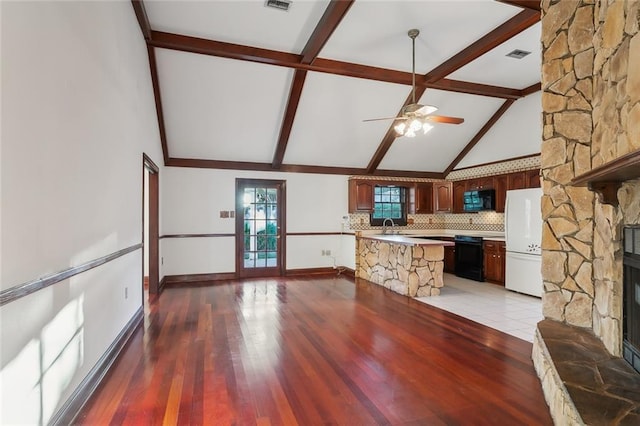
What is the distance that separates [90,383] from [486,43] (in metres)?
5.56

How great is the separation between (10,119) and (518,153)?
285 inches

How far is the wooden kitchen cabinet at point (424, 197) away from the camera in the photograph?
7.99 metres

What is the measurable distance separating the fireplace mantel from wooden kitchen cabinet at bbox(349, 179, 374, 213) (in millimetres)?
5275

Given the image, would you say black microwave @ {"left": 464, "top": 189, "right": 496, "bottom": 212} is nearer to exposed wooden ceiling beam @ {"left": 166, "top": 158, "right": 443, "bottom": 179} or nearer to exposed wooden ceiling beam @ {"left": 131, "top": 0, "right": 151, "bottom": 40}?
exposed wooden ceiling beam @ {"left": 166, "top": 158, "right": 443, "bottom": 179}

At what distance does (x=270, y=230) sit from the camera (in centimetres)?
724

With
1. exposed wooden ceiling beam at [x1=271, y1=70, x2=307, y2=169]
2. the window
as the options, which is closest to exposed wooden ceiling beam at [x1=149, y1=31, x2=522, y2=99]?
exposed wooden ceiling beam at [x1=271, y1=70, x2=307, y2=169]

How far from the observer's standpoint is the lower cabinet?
19.7 feet

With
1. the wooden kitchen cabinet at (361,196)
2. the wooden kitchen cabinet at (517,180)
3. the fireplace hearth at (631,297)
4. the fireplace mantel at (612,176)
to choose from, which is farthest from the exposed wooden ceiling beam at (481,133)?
the fireplace hearth at (631,297)

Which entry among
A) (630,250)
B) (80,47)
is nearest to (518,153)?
(630,250)

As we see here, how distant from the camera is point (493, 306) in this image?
471cm

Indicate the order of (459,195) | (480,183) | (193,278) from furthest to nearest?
(459,195), (480,183), (193,278)

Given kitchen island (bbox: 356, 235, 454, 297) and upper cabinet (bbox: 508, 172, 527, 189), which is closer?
kitchen island (bbox: 356, 235, 454, 297)

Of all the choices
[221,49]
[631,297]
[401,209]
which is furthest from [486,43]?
[401,209]

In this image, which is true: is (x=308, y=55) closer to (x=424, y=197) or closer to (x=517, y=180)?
(x=517, y=180)
